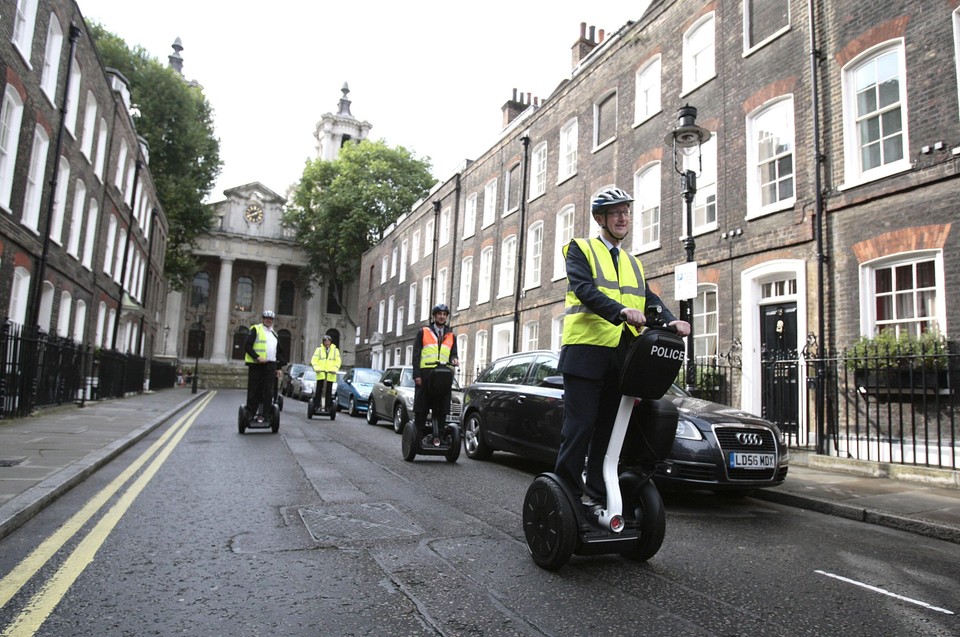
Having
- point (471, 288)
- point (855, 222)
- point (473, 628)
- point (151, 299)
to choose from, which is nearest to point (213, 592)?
point (473, 628)

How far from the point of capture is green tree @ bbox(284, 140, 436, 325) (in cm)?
4434

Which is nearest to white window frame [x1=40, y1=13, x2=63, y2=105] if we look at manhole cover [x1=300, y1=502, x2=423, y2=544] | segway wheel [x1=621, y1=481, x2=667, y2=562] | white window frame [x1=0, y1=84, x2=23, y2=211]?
white window frame [x1=0, y1=84, x2=23, y2=211]

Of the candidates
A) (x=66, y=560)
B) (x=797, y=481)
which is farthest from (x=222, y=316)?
(x=66, y=560)

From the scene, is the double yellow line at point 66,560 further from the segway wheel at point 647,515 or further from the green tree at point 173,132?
the green tree at point 173,132

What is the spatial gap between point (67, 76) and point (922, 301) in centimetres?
1946

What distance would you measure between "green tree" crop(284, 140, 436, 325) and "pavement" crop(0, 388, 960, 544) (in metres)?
35.1

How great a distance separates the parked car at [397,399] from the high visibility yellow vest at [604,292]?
8.06 metres

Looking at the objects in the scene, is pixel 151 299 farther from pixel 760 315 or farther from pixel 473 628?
pixel 473 628

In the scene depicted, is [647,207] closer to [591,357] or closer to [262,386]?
[262,386]

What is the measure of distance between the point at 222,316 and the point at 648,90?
143 feet

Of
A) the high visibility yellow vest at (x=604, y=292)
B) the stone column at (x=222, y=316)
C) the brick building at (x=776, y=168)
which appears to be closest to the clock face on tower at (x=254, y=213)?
the stone column at (x=222, y=316)

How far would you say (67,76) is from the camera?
54.3ft

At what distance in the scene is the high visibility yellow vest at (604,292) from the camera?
11.5 feet

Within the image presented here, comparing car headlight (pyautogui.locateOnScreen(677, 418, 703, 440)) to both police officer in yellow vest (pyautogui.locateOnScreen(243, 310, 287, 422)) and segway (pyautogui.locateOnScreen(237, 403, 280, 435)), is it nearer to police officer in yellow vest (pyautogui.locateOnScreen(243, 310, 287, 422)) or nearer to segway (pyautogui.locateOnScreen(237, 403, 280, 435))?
police officer in yellow vest (pyautogui.locateOnScreen(243, 310, 287, 422))
